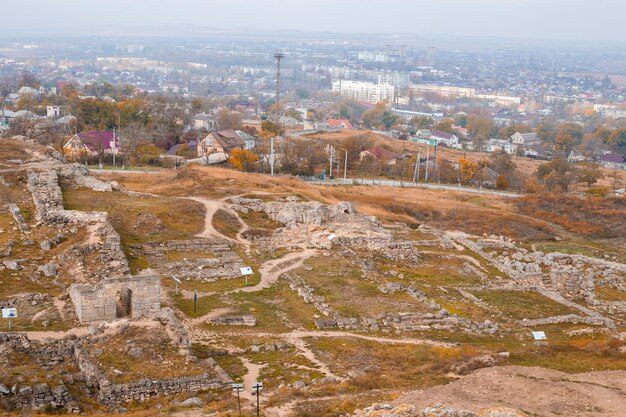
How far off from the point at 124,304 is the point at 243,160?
52.5m

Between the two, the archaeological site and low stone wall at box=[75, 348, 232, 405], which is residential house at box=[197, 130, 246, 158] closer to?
the archaeological site

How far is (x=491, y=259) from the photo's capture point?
47188mm

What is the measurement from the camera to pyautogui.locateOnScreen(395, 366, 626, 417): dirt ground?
70.5 feet

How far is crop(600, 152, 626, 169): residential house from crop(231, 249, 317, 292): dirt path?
369 feet

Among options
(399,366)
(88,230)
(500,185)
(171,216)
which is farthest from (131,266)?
(500,185)

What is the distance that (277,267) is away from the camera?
39.3m

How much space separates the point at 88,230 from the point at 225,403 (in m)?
18.8

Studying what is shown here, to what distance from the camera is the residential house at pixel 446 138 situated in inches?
6048

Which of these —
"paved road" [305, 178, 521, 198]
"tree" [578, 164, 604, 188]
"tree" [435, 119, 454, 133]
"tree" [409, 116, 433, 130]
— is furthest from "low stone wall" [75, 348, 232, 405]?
"tree" [409, 116, 433, 130]

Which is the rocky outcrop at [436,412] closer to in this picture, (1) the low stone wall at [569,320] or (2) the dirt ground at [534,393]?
(2) the dirt ground at [534,393]

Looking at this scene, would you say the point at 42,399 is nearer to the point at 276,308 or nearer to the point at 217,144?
the point at 276,308

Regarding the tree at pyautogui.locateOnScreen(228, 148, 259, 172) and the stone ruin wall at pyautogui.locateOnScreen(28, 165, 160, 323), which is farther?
the tree at pyautogui.locateOnScreen(228, 148, 259, 172)

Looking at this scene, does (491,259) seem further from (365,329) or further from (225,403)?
(225,403)

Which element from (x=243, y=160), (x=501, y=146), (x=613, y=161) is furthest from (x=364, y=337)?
(x=501, y=146)
